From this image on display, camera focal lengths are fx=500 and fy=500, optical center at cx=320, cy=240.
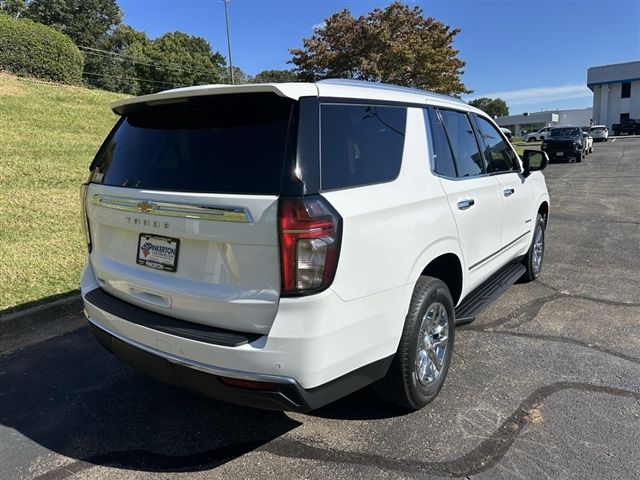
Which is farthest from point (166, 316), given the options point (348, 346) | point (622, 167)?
point (622, 167)

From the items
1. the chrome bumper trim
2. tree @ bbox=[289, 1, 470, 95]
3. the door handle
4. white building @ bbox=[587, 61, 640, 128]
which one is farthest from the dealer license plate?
white building @ bbox=[587, 61, 640, 128]

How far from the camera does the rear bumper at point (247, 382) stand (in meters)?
2.32

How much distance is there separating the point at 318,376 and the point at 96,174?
1972mm

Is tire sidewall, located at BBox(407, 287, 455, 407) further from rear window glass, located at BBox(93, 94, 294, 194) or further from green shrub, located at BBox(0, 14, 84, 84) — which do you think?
green shrub, located at BBox(0, 14, 84, 84)

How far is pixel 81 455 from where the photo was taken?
2818 mm

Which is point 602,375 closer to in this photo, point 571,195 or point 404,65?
point 571,195

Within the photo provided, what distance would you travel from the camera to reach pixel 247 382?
2.34 metres

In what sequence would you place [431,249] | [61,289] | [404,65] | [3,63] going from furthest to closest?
[404,65], [3,63], [61,289], [431,249]

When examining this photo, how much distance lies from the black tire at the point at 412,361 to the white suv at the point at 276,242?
0.04ft

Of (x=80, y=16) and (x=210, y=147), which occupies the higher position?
(x=80, y=16)

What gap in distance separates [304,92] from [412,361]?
161 cm

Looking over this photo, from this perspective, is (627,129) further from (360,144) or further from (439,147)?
(360,144)

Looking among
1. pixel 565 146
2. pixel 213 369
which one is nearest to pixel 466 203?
pixel 213 369

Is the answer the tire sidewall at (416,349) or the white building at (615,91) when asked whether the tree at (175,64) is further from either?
the tire sidewall at (416,349)
